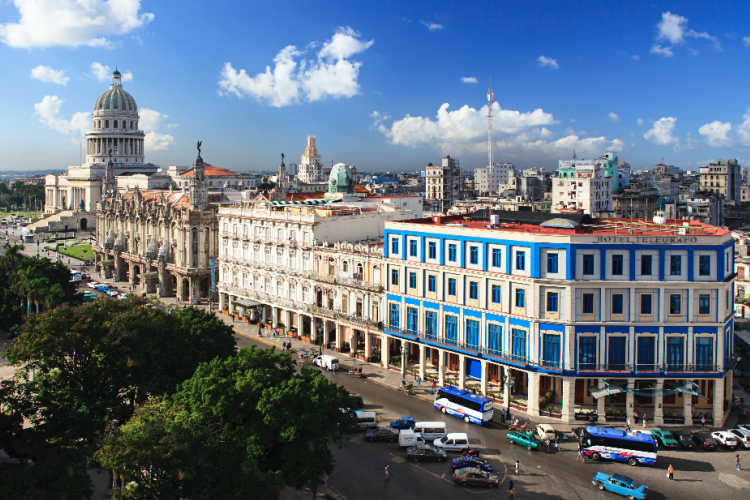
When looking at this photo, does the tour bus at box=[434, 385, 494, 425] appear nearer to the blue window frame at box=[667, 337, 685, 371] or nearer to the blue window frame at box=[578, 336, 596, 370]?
the blue window frame at box=[578, 336, 596, 370]

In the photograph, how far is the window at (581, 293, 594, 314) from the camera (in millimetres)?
58344

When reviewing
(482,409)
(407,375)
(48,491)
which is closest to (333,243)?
(407,375)

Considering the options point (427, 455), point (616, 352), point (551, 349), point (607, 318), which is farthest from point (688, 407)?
point (427, 455)

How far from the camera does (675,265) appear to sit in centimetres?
5753

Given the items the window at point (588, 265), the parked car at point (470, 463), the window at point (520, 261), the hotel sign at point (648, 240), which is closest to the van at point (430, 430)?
the parked car at point (470, 463)

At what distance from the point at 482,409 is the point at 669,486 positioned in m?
15.9

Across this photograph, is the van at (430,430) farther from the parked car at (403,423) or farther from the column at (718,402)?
the column at (718,402)

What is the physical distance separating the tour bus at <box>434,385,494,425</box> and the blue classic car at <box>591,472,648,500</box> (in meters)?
12.6

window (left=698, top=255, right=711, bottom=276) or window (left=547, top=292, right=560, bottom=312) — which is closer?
window (left=698, top=255, right=711, bottom=276)

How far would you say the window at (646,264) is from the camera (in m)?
57.6

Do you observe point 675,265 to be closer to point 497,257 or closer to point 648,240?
point 648,240

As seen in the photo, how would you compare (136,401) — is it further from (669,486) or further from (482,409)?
(669,486)

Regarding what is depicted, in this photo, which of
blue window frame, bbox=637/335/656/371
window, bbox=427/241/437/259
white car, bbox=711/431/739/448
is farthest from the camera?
window, bbox=427/241/437/259

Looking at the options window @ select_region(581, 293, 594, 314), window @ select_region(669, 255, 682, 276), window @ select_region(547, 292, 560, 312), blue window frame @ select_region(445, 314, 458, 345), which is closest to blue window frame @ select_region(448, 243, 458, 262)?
blue window frame @ select_region(445, 314, 458, 345)
